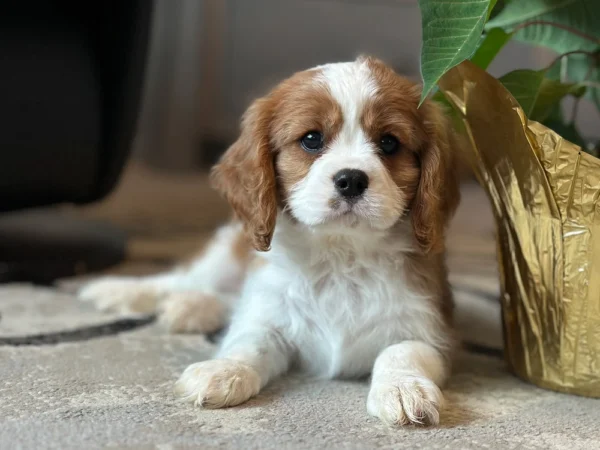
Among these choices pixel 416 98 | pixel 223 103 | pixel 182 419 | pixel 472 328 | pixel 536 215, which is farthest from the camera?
pixel 223 103

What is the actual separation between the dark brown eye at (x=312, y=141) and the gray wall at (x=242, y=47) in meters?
3.40

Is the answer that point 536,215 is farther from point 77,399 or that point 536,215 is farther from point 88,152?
point 88,152

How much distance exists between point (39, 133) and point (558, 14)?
4.69 ft

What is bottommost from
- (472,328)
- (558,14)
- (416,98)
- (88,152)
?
(472,328)

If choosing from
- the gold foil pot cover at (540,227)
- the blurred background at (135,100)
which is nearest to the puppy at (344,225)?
the gold foil pot cover at (540,227)

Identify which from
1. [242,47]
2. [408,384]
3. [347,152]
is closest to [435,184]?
Answer: [347,152]

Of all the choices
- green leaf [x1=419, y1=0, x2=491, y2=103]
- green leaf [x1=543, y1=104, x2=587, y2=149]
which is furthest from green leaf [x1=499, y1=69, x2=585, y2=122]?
green leaf [x1=419, y1=0, x2=491, y2=103]

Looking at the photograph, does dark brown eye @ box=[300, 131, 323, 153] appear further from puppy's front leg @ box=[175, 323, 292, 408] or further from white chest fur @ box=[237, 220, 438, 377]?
puppy's front leg @ box=[175, 323, 292, 408]

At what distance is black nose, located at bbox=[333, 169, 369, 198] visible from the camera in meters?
1.41

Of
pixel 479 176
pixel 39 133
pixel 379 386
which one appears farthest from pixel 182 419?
pixel 39 133

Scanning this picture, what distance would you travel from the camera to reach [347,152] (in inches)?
58.8

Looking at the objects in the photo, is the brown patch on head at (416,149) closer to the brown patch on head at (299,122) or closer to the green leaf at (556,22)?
the brown patch on head at (299,122)

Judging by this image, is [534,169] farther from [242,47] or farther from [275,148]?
[242,47]

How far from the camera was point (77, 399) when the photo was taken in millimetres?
1360
